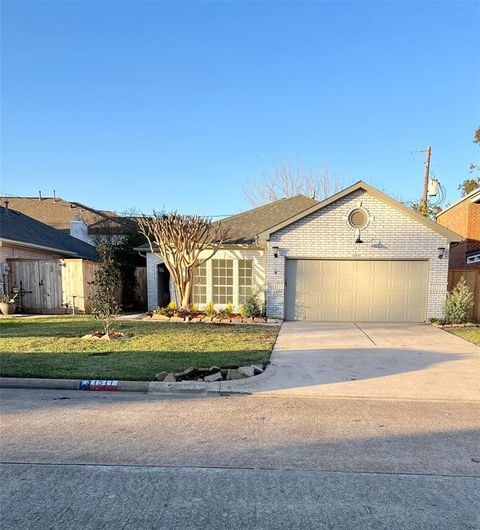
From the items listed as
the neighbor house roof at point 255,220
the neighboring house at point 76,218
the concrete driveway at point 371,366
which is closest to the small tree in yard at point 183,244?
the neighbor house roof at point 255,220

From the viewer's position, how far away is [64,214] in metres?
33.5

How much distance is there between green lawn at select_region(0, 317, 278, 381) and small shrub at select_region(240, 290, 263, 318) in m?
1.56

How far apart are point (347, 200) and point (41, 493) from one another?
1163 cm

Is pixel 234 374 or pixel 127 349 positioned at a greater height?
pixel 234 374

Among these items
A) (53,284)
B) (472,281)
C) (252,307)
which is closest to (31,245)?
(53,284)

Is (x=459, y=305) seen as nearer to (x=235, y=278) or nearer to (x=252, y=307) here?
(x=252, y=307)

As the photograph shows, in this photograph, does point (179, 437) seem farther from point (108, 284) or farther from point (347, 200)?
point (347, 200)

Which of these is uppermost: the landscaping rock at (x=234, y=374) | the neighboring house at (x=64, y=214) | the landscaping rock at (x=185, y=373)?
the neighboring house at (x=64, y=214)

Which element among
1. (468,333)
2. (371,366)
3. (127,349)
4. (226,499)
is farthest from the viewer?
(468,333)

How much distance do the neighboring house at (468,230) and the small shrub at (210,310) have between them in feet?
37.5

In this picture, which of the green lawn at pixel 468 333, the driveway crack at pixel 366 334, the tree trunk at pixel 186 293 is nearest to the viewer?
the driveway crack at pixel 366 334

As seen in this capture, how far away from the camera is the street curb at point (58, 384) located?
5.50 metres

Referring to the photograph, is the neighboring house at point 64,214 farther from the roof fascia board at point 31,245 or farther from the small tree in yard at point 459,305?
the small tree in yard at point 459,305

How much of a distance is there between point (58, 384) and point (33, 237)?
1319cm
